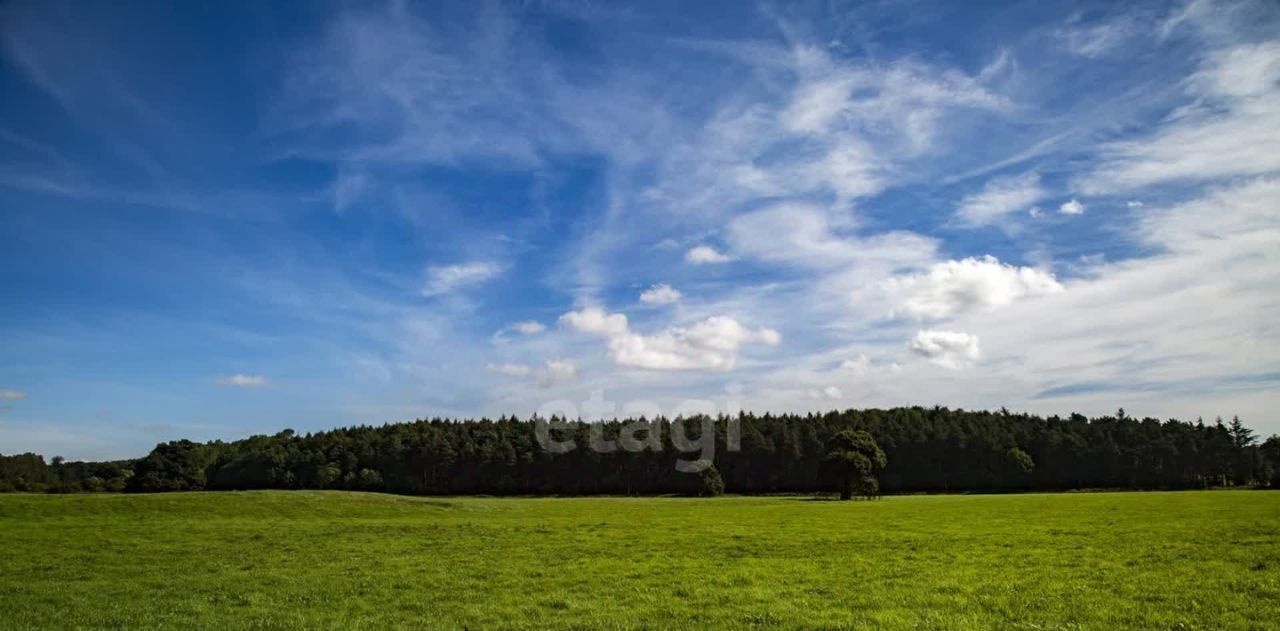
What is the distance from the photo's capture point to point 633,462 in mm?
154625

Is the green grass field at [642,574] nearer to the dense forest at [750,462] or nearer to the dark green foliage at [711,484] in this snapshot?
the dark green foliage at [711,484]

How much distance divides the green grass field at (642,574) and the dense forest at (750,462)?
104m

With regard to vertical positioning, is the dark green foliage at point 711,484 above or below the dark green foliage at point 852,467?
below

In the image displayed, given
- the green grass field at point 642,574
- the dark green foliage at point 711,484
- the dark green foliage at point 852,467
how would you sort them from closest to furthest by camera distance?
the green grass field at point 642,574
the dark green foliage at point 852,467
the dark green foliage at point 711,484

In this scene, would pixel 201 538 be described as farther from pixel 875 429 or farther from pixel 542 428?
pixel 875 429

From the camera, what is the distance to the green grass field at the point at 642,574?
58.7 ft

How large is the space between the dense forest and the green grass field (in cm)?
10351

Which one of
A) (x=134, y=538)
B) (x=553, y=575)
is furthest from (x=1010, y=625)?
(x=134, y=538)

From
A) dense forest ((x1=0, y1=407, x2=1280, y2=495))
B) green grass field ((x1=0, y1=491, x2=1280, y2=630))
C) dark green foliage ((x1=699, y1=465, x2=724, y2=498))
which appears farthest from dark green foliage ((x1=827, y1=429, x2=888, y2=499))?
green grass field ((x1=0, y1=491, x2=1280, y2=630))

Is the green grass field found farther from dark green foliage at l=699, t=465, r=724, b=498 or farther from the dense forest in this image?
the dense forest

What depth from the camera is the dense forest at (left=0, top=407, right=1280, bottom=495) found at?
5807 inches

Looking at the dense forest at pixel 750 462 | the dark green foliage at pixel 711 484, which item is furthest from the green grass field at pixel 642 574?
the dense forest at pixel 750 462

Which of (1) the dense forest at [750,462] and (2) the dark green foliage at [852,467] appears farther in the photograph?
(1) the dense forest at [750,462]

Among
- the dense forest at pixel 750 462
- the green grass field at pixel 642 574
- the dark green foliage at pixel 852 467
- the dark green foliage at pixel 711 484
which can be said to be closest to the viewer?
the green grass field at pixel 642 574
